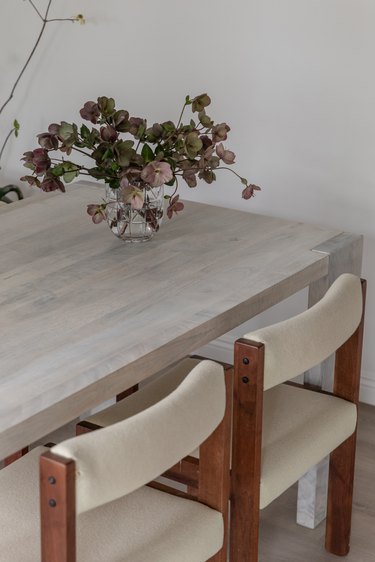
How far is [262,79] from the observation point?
3176 millimetres

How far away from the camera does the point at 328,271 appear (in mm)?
2385

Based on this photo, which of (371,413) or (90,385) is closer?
(90,385)

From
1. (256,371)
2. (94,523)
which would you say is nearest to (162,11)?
(256,371)

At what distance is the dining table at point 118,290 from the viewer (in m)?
1.74

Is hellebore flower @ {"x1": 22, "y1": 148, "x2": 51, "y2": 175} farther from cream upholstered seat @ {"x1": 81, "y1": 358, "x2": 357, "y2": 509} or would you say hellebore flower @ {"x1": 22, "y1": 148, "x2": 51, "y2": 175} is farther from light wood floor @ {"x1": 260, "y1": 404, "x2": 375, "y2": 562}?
light wood floor @ {"x1": 260, "y1": 404, "x2": 375, "y2": 562}

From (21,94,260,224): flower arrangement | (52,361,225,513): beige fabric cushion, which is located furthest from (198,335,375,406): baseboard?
(52,361,225,513): beige fabric cushion

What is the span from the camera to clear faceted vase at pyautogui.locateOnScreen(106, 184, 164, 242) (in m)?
2.39

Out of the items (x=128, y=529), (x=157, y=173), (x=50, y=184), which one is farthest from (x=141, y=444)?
(x=50, y=184)

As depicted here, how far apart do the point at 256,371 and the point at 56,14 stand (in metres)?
2.17

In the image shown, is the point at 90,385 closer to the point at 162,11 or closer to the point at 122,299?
the point at 122,299

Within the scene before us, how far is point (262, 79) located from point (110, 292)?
1321 mm

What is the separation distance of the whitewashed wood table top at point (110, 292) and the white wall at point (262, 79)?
1.85 feet

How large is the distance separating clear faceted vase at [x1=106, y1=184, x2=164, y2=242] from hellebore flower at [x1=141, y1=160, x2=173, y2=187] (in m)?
0.10

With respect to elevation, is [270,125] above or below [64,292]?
above
